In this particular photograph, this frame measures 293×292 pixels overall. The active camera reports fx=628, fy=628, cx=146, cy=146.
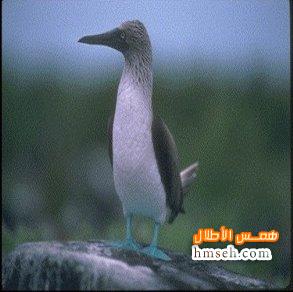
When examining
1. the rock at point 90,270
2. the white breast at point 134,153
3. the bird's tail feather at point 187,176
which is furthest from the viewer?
the bird's tail feather at point 187,176

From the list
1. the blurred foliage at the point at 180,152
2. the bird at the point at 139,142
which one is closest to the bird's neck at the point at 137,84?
the bird at the point at 139,142

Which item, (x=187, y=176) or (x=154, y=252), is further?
(x=187, y=176)

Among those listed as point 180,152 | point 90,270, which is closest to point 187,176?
point 180,152

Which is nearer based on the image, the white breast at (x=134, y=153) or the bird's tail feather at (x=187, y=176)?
the white breast at (x=134, y=153)

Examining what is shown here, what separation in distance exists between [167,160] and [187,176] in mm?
472

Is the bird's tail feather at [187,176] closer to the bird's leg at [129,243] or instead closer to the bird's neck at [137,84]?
the bird's leg at [129,243]

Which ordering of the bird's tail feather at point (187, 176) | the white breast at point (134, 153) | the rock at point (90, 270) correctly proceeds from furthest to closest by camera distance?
the bird's tail feather at point (187, 176) < the white breast at point (134, 153) < the rock at point (90, 270)

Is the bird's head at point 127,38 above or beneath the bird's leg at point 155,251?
above

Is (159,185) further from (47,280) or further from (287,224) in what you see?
(287,224)

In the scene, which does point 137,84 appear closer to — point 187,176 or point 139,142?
point 139,142

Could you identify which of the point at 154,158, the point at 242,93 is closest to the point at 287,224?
the point at 242,93

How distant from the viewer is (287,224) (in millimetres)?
3863

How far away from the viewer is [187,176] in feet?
12.0

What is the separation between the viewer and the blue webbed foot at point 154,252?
320cm
